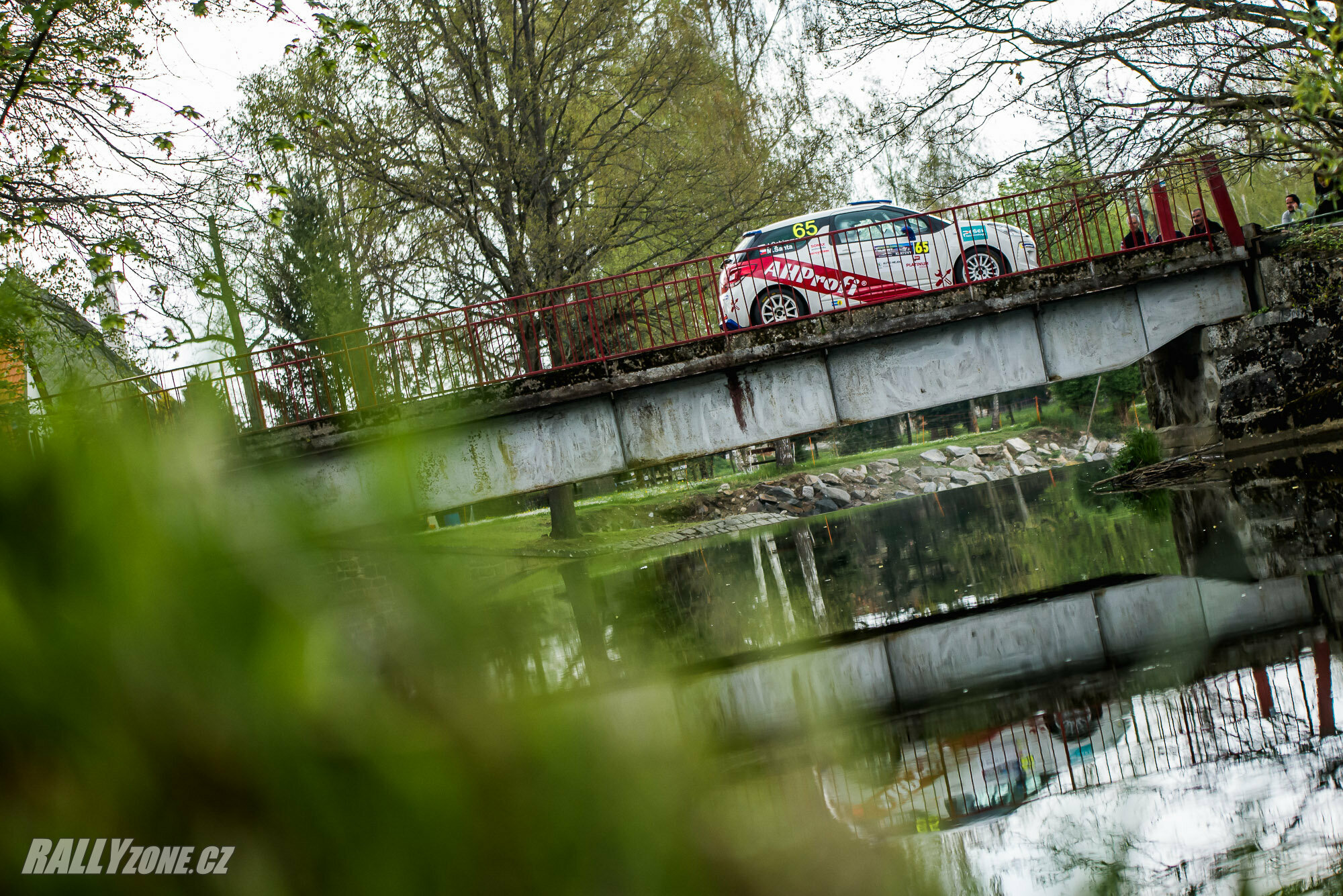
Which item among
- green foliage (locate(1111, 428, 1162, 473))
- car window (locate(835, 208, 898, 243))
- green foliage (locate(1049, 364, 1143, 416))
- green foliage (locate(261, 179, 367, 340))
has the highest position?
green foliage (locate(261, 179, 367, 340))

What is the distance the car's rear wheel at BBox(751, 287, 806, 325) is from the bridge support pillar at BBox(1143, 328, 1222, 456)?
609 cm

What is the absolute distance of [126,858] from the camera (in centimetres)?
75

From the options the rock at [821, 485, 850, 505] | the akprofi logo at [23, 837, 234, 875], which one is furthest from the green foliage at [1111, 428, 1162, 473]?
the akprofi logo at [23, 837, 234, 875]

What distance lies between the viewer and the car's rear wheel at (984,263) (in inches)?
525

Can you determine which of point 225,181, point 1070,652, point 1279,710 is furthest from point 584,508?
point 1279,710

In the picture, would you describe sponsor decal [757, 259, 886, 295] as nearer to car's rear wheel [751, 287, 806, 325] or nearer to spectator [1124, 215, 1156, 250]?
car's rear wheel [751, 287, 806, 325]

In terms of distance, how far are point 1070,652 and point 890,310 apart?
25.0ft

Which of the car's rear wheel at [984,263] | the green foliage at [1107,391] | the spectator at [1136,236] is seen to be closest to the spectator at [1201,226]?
the spectator at [1136,236]

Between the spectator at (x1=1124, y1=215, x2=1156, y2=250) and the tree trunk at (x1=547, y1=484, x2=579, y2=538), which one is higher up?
the spectator at (x1=1124, y1=215, x2=1156, y2=250)

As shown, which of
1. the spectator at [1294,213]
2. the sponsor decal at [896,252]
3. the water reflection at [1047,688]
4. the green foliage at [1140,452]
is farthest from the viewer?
the green foliage at [1140,452]

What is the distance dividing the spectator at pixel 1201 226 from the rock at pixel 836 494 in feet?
47.8

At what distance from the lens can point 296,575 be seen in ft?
2.69

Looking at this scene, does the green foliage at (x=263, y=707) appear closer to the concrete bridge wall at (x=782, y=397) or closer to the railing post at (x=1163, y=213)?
the concrete bridge wall at (x=782, y=397)

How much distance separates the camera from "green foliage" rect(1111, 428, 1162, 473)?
15008 millimetres
